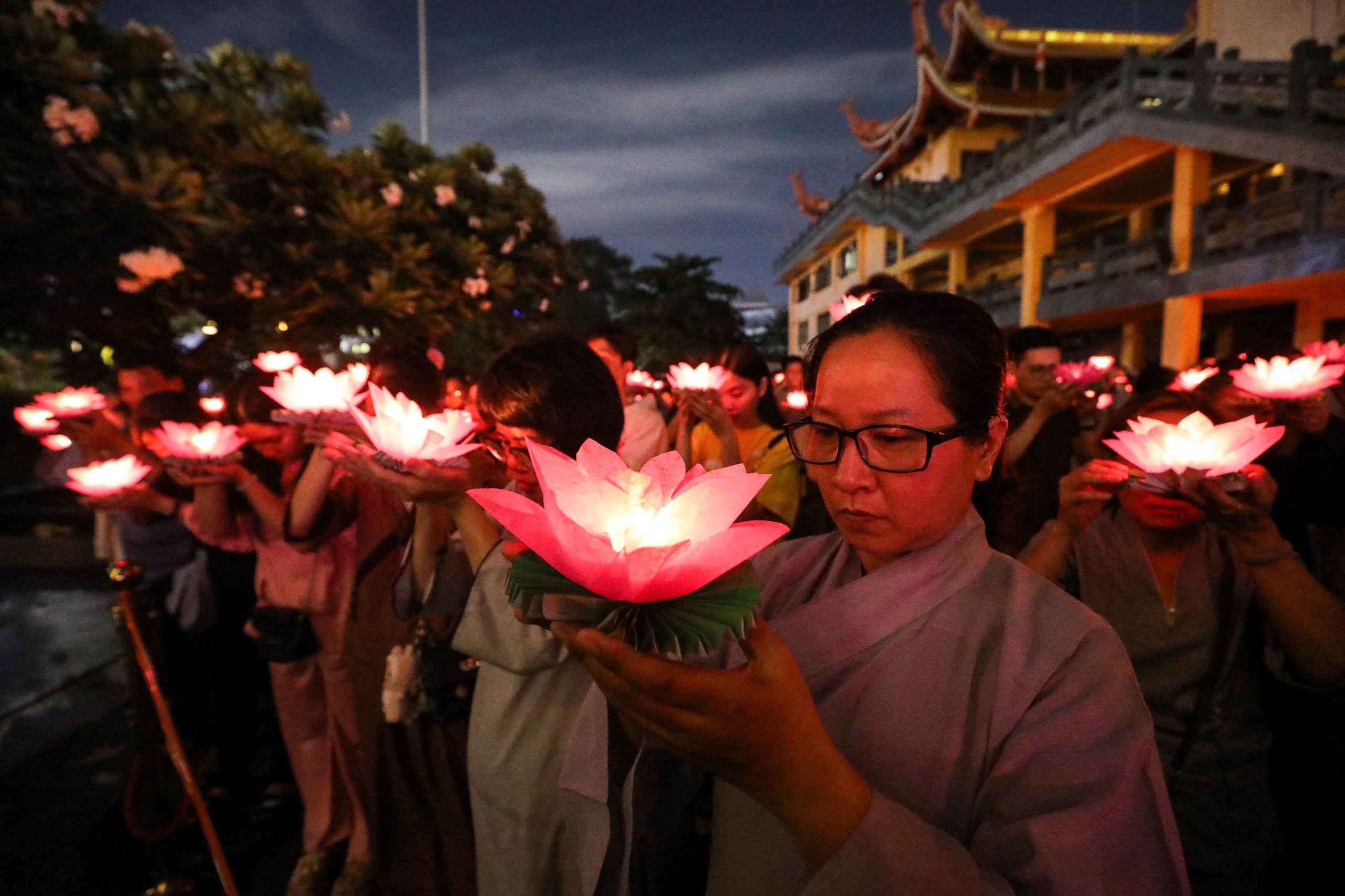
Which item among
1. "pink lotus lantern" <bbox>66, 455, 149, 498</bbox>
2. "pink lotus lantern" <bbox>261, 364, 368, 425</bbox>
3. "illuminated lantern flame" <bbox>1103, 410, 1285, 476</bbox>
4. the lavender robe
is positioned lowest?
the lavender robe

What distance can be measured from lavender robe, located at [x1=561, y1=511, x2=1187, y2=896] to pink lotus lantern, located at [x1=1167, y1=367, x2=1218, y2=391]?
3129mm

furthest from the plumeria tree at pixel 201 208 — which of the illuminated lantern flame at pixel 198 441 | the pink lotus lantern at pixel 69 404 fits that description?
the illuminated lantern flame at pixel 198 441

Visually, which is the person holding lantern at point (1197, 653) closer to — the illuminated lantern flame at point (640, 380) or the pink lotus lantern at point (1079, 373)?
the pink lotus lantern at point (1079, 373)

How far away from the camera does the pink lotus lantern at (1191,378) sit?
3619 millimetres

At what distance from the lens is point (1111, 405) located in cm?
569

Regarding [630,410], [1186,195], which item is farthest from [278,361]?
[1186,195]

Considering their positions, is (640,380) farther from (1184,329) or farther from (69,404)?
(1184,329)

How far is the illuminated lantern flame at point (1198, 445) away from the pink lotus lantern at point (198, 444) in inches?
105

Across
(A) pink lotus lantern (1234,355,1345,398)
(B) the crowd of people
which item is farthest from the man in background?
(A) pink lotus lantern (1234,355,1345,398)

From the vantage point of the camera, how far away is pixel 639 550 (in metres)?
0.76

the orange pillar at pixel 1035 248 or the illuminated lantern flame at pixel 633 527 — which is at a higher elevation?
the orange pillar at pixel 1035 248

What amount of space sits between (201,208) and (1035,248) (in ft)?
45.6

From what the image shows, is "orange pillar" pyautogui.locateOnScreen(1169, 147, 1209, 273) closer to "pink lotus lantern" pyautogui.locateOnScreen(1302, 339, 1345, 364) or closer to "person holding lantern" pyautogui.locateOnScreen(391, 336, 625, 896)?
"pink lotus lantern" pyautogui.locateOnScreen(1302, 339, 1345, 364)

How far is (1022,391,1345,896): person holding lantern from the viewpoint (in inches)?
66.9
